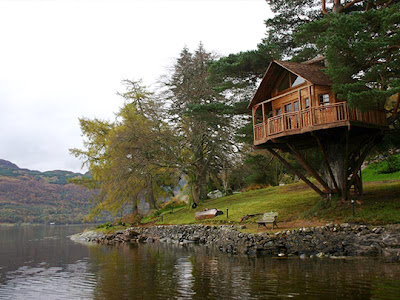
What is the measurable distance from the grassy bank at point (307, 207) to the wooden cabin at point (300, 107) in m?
4.34

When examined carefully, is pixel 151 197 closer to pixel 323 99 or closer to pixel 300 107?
pixel 300 107

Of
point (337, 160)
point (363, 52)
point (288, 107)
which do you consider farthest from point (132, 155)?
point (363, 52)

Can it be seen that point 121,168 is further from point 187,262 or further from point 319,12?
point 319,12

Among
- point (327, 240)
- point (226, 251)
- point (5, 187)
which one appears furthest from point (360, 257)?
point (5, 187)

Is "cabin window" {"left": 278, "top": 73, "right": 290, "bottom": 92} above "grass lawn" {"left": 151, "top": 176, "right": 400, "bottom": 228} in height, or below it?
above

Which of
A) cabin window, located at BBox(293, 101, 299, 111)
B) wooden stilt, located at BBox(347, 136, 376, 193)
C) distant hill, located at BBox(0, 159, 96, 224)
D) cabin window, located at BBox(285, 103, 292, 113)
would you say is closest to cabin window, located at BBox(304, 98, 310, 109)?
cabin window, located at BBox(293, 101, 299, 111)

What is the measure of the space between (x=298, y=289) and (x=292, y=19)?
751 inches

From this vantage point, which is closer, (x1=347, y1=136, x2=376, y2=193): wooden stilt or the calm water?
the calm water

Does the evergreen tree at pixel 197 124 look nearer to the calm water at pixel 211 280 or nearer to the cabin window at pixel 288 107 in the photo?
the cabin window at pixel 288 107

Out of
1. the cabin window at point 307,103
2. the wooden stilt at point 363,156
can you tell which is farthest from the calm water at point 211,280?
the cabin window at point 307,103

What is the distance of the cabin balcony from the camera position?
1791 cm

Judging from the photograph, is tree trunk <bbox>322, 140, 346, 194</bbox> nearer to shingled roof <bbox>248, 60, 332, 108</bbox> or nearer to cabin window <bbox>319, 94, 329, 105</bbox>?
cabin window <bbox>319, 94, 329, 105</bbox>

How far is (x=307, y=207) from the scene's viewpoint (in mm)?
23109

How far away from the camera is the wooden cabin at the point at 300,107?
1819cm
